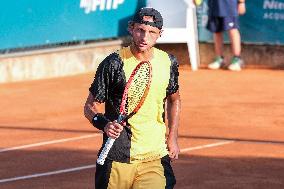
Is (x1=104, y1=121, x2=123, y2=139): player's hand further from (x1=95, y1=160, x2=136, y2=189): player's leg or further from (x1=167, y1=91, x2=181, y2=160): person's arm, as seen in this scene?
(x1=167, y1=91, x2=181, y2=160): person's arm

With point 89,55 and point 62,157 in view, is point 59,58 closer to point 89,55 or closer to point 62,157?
point 89,55

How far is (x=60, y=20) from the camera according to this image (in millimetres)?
19656

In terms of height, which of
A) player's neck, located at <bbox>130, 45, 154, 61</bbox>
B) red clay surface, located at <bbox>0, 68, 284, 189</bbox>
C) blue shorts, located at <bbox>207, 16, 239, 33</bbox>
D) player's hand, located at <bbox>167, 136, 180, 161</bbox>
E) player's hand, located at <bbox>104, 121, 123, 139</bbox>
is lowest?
red clay surface, located at <bbox>0, 68, 284, 189</bbox>

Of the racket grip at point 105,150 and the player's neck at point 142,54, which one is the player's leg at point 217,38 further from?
the racket grip at point 105,150

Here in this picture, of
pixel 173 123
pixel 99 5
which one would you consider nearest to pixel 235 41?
pixel 99 5

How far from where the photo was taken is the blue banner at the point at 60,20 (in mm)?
18781

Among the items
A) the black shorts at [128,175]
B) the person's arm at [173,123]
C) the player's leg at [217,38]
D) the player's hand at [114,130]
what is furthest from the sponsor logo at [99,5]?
the player's hand at [114,130]

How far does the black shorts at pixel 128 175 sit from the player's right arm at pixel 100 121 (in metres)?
0.33

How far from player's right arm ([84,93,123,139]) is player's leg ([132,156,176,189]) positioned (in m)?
0.46

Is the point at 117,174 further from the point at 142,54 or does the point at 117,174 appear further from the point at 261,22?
the point at 261,22

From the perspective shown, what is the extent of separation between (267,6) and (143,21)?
13.6m

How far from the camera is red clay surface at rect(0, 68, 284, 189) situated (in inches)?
446

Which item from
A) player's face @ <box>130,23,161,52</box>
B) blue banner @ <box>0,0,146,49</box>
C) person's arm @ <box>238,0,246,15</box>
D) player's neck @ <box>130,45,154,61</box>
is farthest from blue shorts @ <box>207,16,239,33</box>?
player's face @ <box>130,23,161,52</box>

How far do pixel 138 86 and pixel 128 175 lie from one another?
64 centimetres
